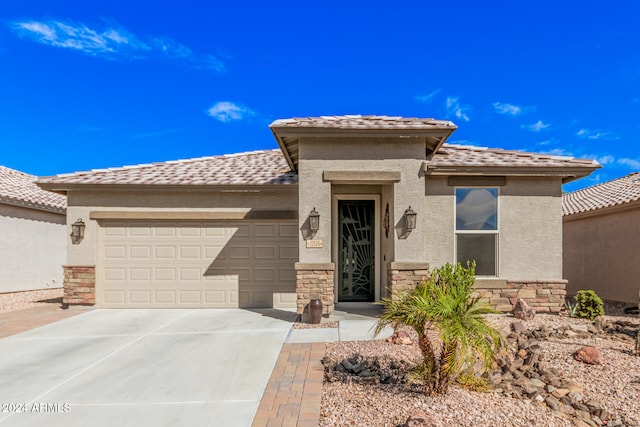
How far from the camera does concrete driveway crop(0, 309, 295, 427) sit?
3.90 metres

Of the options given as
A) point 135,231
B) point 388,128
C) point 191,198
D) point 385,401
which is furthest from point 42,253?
point 385,401

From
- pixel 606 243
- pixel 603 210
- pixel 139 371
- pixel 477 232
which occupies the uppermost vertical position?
pixel 603 210

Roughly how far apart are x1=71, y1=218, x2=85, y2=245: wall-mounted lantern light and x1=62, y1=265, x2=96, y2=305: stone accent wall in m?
0.68

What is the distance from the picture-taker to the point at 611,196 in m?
12.4

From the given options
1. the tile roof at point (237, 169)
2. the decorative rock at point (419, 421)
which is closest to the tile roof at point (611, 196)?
the tile roof at point (237, 169)

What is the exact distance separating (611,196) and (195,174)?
13.7 m

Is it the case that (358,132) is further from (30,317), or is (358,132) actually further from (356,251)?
(30,317)

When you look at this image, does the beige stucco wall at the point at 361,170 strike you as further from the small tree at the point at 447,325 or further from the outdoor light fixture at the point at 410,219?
the small tree at the point at 447,325

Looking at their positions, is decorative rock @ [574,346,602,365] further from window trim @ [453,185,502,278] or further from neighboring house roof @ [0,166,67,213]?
neighboring house roof @ [0,166,67,213]

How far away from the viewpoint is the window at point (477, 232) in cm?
882

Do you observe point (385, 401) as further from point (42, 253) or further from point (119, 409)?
point (42, 253)

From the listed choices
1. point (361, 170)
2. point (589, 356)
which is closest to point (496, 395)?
point (589, 356)

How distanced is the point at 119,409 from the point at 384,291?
649 cm

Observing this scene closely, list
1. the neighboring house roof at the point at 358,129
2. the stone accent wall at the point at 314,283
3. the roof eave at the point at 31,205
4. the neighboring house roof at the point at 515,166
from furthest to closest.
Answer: the roof eave at the point at 31,205
the neighboring house roof at the point at 515,166
the stone accent wall at the point at 314,283
the neighboring house roof at the point at 358,129
